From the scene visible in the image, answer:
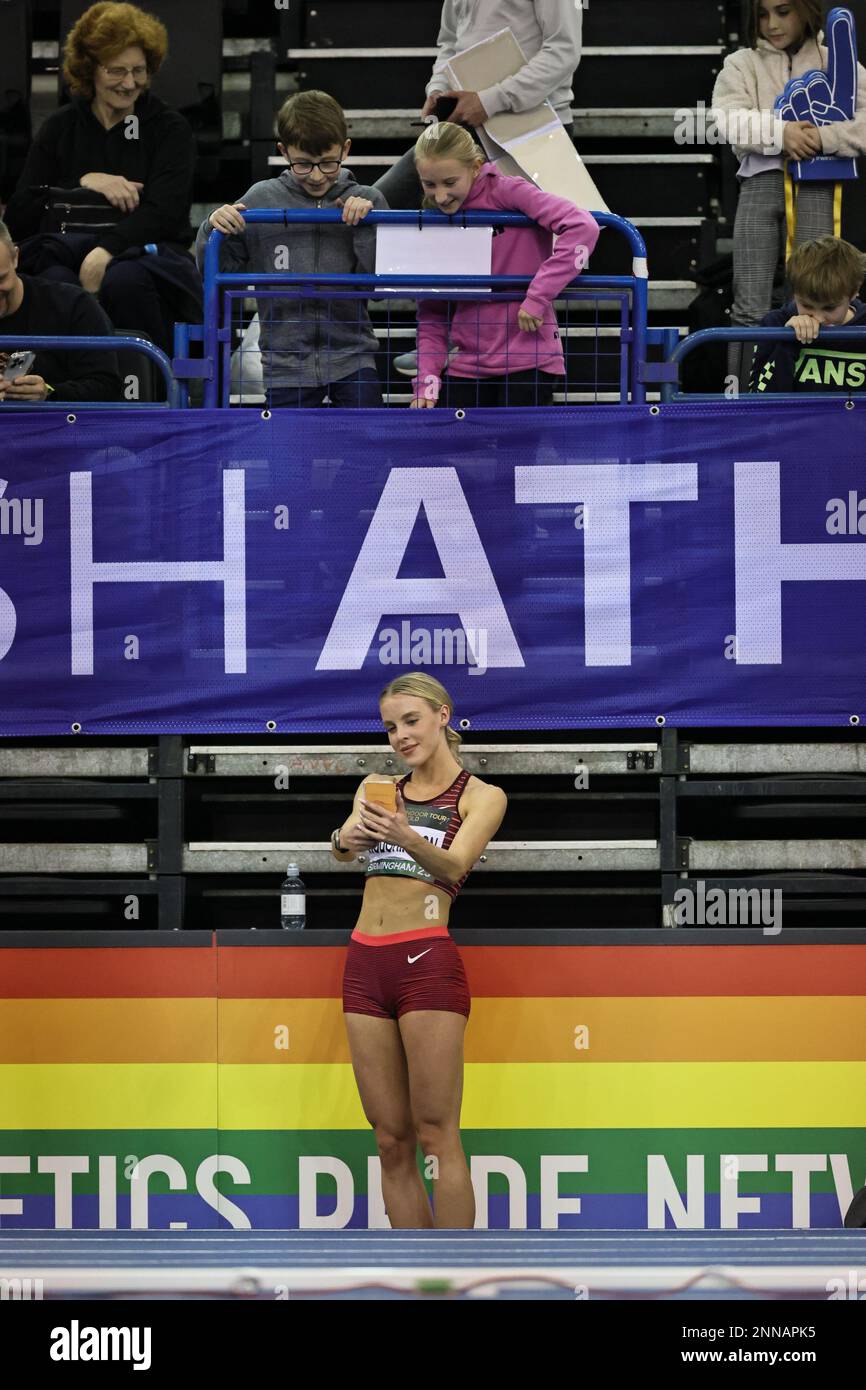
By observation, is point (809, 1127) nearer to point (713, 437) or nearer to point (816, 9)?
point (713, 437)

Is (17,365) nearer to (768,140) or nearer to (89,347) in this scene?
(89,347)

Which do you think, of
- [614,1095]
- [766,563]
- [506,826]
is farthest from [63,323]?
[614,1095]

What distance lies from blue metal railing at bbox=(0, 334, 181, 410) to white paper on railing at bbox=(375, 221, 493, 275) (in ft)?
2.92

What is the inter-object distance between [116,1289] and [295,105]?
5.72 metres

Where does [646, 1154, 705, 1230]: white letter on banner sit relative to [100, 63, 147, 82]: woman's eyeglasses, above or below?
below

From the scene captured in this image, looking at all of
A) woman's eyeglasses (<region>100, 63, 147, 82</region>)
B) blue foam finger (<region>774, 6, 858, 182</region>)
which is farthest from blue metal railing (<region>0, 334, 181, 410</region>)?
blue foam finger (<region>774, 6, 858, 182</region>)

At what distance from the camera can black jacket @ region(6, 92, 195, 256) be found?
773 cm

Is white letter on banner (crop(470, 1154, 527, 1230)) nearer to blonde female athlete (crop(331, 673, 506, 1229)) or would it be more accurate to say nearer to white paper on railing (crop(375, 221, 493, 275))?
blonde female athlete (crop(331, 673, 506, 1229))

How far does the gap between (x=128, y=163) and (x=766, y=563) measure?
11.7 feet

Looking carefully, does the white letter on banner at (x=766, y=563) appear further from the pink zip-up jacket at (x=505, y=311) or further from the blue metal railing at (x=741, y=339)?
the pink zip-up jacket at (x=505, y=311)

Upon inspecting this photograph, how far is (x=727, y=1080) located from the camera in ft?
20.4

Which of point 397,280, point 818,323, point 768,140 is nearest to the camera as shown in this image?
point 397,280

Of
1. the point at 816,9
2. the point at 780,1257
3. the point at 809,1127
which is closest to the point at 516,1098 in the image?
the point at 809,1127

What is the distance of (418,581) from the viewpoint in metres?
6.38
